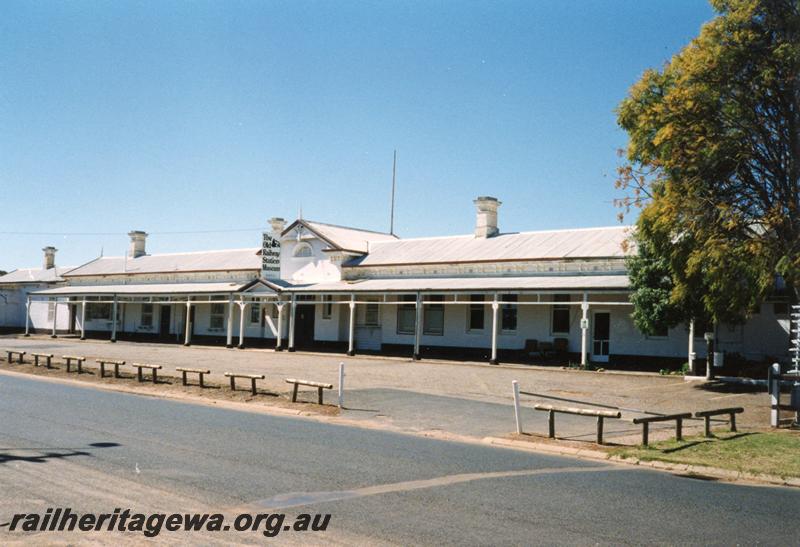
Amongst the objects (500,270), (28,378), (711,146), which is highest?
(711,146)

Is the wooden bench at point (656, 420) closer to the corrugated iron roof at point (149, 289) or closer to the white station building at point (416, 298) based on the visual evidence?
the white station building at point (416, 298)

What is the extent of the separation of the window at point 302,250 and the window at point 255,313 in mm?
3697

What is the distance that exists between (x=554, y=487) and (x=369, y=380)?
13.6m

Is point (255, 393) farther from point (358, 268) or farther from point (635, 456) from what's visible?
point (358, 268)

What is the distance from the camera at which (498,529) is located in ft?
21.5

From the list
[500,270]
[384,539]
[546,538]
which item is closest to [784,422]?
[546,538]

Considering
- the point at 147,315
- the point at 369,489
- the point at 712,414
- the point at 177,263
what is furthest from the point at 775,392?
the point at 177,263

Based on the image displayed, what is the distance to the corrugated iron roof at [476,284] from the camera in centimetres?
2620

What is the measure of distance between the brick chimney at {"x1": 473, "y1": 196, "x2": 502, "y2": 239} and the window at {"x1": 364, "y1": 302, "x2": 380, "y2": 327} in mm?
5943

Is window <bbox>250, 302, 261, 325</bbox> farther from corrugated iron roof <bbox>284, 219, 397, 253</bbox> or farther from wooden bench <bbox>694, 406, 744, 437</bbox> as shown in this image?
wooden bench <bbox>694, 406, 744, 437</bbox>

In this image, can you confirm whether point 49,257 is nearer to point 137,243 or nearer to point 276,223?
point 137,243

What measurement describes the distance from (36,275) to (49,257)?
2057mm

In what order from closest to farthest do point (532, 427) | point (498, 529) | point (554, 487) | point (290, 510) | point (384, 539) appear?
point (384, 539), point (498, 529), point (290, 510), point (554, 487), point (532, 427)

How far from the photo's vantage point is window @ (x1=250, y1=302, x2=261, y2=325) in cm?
3976
